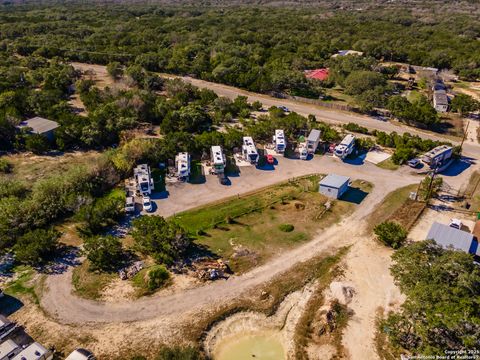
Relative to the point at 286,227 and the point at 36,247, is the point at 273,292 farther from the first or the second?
the point at 36,247

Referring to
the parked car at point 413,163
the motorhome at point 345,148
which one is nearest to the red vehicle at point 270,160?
the motorhome at point 345,148

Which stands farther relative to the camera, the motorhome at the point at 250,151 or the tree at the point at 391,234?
the motorhome at the point at 250,151

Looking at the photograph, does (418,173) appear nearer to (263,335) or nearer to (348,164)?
(348,164)

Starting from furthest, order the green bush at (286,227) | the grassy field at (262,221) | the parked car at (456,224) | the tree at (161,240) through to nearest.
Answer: the green bush at (286,227), the parked car at (456,224), the grassy field at (262,221), the tree at (161,240)

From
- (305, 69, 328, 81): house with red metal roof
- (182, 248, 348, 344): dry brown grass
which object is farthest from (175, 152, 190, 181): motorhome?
(305, 69, 328, 81): house with red metal roof

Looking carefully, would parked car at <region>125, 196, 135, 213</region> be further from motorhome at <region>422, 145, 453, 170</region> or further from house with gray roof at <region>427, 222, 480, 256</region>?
motorhome at <region>422, 145, 453, 170</region>

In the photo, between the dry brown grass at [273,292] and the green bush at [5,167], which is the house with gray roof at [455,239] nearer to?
the dry brown grass at [273,292]

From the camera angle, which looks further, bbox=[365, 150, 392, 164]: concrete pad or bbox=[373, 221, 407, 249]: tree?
bbox=[365, 150, 392, 164]: concrete pad
